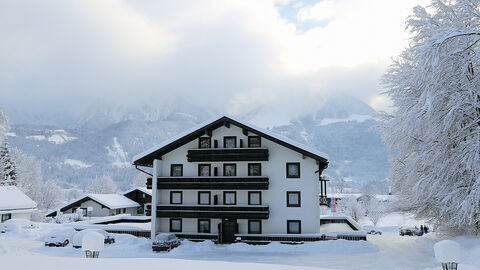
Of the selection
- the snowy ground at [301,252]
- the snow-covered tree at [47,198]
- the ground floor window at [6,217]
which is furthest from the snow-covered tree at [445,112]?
the snow-covered tree at [47,198]

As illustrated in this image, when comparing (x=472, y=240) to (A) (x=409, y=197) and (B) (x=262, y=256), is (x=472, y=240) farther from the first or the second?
(B) (x=262, y=256)

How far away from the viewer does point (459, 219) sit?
66.1 ft

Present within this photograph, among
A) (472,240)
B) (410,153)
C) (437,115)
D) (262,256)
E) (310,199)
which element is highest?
(437,115)

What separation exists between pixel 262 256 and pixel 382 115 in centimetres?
1369

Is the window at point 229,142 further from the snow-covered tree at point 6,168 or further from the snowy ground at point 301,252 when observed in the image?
the snow-covered tree at point 6,168

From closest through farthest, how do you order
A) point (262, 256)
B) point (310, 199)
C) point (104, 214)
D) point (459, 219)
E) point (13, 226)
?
point (459, 219) → point (262, 256) → point (310, 199) → point (13, 226) → point (104, 214)

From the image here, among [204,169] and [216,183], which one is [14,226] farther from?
[216,183]

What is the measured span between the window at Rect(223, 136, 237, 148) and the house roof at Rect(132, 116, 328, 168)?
1426mm

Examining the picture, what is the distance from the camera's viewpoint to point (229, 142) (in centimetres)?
3466

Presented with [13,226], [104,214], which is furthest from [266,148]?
[104,214]

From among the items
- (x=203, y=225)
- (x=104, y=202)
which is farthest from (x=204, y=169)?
(x=104, y=202)

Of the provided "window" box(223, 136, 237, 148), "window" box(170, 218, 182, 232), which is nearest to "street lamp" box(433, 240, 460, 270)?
"window" box(223, 136, 237, 148)

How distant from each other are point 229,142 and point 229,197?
5.06 meters

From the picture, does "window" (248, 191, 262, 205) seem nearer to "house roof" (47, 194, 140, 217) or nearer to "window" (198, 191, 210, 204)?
"window" (198, 191, 210, 204)
